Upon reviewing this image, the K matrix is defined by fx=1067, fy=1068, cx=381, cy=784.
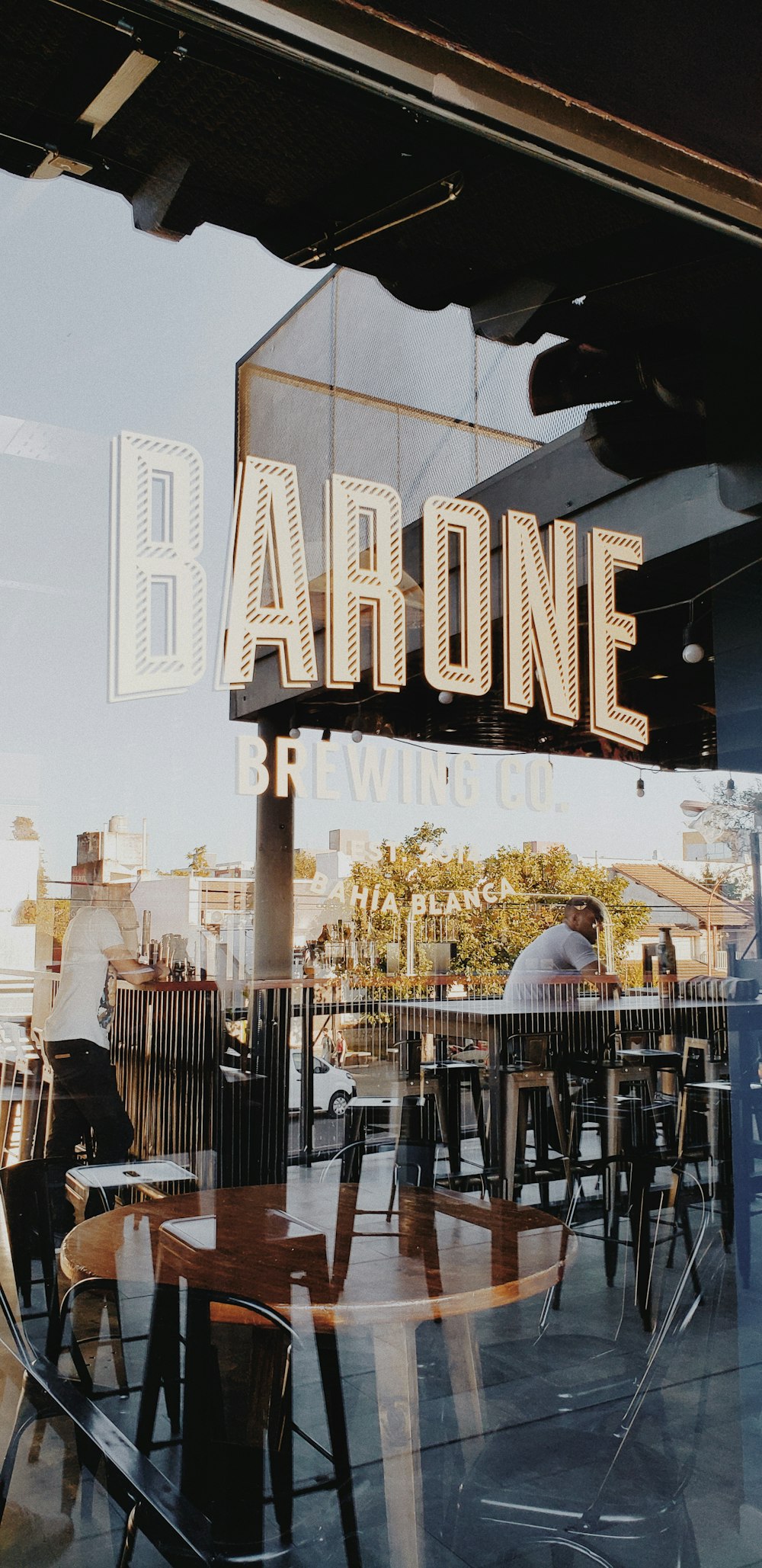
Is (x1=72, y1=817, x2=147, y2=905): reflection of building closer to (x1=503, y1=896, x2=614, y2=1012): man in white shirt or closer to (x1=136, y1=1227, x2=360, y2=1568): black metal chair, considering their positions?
(x1=136, y1=1227, x2=360, y2=1568): black metal chair

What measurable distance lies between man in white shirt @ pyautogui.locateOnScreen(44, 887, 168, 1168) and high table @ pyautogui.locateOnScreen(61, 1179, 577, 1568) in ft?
3.43

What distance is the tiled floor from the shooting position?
7.07ft

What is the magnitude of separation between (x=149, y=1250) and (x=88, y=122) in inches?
77.8

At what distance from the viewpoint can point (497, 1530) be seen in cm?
227

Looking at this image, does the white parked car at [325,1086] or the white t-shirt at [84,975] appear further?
the white parked car at [325,1086]

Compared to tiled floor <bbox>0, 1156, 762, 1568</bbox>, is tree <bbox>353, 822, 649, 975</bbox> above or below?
above

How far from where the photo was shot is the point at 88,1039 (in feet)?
11.3

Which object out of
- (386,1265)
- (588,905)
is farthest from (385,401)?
(386,1265)

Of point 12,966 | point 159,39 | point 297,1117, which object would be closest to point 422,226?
point 159,39

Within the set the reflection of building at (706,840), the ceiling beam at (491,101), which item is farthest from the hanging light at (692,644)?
the ceiling beam at (491,101)

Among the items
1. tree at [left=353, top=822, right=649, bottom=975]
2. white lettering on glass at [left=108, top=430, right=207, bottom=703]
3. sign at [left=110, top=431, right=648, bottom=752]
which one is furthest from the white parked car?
white lettering on glass at [left=108, top=430, right=207, bottom=703]

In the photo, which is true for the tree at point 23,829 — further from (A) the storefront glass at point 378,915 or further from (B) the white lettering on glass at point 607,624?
(B) the white lettering on glass at point 607,624

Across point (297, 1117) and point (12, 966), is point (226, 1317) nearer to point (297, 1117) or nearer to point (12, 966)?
point (12, 966)

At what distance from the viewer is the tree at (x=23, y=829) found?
120 inches
